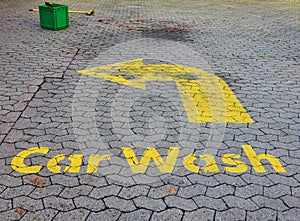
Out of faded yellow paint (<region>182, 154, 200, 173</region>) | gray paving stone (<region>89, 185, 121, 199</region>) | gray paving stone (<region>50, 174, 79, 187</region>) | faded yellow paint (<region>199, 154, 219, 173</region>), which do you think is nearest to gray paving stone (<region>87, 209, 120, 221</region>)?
gray paving stone (<region>89, 185, 121, 199</region>)

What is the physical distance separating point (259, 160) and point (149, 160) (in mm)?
1481

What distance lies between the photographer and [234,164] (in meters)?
4.46

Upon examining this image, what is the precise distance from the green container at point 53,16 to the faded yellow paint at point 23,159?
7314mm

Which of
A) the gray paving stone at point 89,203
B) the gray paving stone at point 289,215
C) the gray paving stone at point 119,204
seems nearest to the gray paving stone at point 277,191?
the gray paving stone at point 289,215

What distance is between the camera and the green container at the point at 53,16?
10906 millimetres

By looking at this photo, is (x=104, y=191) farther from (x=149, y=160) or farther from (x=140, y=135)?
(x=140, y=135)

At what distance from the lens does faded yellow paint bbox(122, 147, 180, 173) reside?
14.2ft

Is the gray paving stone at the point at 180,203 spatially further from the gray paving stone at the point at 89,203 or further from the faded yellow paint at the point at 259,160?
the faded yellow paint at the point at 259,160

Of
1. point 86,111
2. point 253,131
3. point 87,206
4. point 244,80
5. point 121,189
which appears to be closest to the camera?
point 87,206

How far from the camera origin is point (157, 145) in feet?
15.9

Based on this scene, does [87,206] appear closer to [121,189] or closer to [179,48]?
[121,189]

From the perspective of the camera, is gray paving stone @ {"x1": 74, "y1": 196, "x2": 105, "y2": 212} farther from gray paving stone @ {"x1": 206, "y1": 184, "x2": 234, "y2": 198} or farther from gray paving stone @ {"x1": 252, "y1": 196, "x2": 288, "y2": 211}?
gray paving stone @ {"x1": 252, "y1": 196, "x2": 288, "y2": 211}

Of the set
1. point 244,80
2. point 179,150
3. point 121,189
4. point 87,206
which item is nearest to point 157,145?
point 179,150

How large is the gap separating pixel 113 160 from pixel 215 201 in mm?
1439
